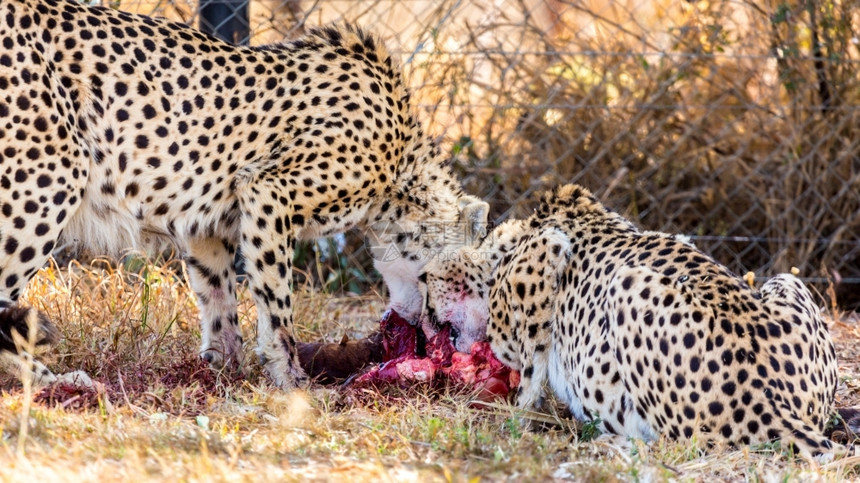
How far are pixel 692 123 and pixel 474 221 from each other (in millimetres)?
2761

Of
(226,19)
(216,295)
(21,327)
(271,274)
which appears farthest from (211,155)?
(226,19)

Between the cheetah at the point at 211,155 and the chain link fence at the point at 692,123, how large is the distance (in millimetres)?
2041

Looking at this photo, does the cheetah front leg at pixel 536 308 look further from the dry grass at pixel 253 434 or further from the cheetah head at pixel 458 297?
the cheetah head at pixel 458 297

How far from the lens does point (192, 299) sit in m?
4.72

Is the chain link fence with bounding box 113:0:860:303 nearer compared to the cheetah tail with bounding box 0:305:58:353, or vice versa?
the cheetah tail with bounding box 0:305:58:353

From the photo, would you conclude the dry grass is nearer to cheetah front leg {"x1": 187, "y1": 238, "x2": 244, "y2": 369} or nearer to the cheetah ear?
Result: cheetah front leg {"x1": 187, "y1": 238, "x2": 244, "y2": 369}

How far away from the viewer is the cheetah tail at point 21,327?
3082 millimetres

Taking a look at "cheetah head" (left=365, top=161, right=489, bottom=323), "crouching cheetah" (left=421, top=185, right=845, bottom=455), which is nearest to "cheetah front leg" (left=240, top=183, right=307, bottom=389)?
"cheetah head" (left=365, top=161, right=489, bottom=323)

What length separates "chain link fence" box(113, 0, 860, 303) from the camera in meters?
6.36

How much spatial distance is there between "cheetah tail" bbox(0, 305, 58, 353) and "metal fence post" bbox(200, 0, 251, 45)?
2495mm

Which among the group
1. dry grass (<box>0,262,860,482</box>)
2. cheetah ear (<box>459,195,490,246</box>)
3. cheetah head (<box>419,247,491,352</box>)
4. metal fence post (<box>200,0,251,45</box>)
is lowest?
dry grass (<box>0,262,860,482</box>)

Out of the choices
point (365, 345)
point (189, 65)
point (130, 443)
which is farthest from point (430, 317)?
point (130, 443)

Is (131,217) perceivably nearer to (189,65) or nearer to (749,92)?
(189,65)

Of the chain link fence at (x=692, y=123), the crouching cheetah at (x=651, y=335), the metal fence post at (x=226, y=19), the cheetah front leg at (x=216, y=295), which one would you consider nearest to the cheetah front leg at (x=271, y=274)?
the cheetah front leg at (x=216, y=295)
